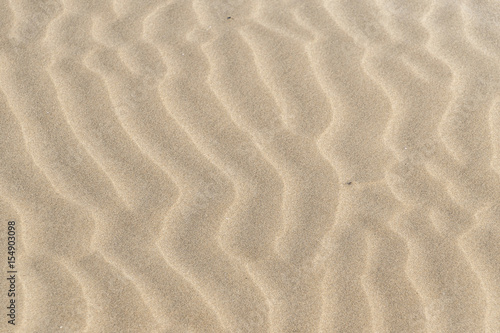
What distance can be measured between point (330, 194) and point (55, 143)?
1128 mm

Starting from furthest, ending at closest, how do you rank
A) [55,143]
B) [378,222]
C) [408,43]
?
1. [408,43]
2. [55,143]
3. [378,222]

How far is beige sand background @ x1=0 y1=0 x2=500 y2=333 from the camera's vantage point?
1.95m

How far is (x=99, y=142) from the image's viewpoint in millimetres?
2354

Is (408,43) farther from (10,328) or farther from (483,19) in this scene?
(10,328)

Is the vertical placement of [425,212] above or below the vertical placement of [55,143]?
below

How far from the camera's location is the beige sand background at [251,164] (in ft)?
6.41

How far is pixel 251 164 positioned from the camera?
7.54 ft

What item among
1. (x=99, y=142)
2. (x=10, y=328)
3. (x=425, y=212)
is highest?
(x=99, y=142)

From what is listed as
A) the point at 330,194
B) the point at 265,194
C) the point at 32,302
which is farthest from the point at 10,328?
the point at 330,194

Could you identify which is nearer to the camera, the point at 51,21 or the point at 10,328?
the point at 10,328

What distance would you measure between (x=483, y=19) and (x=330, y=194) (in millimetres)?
1364

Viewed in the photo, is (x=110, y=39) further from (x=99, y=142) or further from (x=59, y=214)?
(x=59, y=214)

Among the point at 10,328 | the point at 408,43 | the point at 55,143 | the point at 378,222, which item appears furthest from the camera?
the point at 408,43

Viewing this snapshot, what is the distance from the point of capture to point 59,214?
7.03ft
